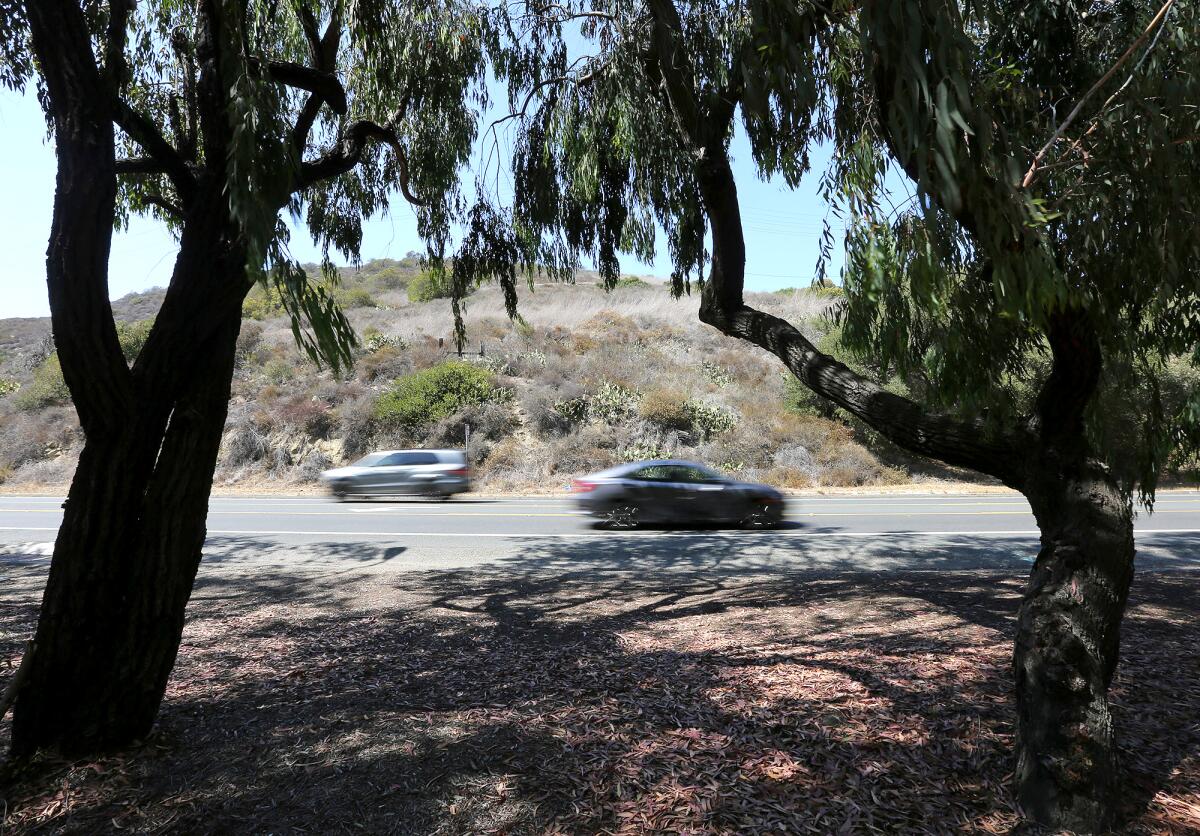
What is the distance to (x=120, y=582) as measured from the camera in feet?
12.2

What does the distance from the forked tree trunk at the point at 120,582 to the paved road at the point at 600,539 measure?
19.4ft

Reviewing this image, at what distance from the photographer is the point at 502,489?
22.1m

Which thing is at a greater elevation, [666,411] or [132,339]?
[132,339]

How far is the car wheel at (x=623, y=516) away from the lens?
557 inches

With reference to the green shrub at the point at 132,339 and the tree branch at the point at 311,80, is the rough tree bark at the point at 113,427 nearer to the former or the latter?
the tree branch at the point at 311,80

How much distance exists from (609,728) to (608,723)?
0.21 ft

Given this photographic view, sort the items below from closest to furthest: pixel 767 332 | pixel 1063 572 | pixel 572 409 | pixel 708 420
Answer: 1. pixel 1063 572
2. pixel 767 332
3. pixel 708 420
4. pixel 572 409

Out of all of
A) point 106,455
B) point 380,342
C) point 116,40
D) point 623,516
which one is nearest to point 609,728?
point 106,455

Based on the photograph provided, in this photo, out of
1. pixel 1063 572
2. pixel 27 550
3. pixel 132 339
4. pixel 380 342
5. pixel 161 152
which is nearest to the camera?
pixel 1063 572

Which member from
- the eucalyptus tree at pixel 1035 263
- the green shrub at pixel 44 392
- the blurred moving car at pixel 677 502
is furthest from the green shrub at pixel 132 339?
the eucalyptus tree at pixel 1035 263

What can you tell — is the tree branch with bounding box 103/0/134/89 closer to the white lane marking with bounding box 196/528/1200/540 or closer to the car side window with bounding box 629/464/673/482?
the white lane marking with bounding box 196/528/1200/540

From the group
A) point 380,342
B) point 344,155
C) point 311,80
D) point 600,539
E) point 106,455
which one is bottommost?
point 600,539

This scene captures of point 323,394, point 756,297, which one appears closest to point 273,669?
point 323,394

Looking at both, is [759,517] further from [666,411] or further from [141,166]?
[666,411]
